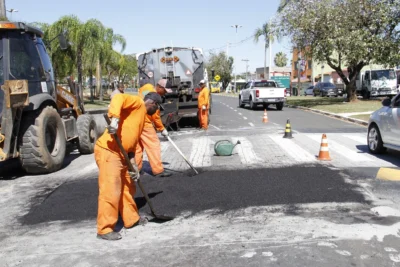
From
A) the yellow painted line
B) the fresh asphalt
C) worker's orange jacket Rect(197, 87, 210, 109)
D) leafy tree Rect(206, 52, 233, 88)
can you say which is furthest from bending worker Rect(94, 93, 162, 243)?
leafy tree Rect(206, 52, 233, 88)

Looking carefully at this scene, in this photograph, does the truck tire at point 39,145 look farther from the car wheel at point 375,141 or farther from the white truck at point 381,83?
the white truck at point 381,83

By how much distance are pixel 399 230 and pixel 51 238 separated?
3.72 m

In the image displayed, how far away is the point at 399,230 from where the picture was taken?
4.59 metres

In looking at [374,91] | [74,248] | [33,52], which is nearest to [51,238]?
[74,248]

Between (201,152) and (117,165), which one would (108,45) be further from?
(117,165)

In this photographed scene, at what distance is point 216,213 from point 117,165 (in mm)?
1475

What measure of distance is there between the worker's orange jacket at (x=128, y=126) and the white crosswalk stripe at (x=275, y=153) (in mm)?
3332

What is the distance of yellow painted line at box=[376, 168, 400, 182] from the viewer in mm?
6977

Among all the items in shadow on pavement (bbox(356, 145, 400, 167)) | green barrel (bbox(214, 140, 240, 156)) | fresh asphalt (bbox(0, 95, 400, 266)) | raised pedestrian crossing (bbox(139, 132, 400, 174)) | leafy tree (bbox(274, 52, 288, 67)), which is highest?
leafy tree (bbox(274, 52, 288, 67))

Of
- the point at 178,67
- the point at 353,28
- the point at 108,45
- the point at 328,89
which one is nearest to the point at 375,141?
the point at 178,67

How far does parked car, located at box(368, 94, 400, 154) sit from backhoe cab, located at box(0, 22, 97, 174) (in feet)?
21.3

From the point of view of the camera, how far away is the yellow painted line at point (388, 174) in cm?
698

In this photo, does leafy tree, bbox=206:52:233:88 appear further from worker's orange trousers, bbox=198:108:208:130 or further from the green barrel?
the green barrel

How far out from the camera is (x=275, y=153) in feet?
31.4
